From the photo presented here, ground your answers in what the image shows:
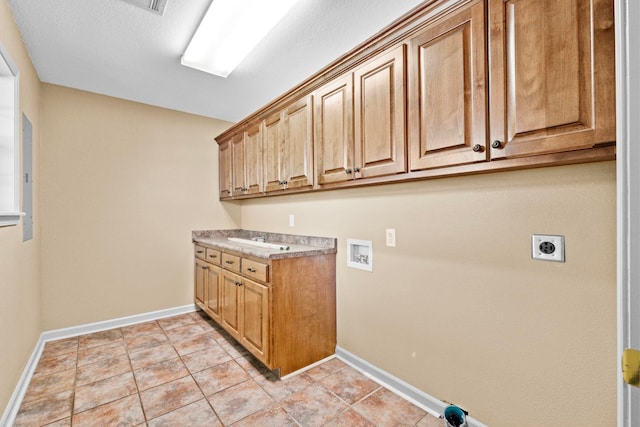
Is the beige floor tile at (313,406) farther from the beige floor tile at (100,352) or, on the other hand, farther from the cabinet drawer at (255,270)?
the beige floor tile at (100,352)

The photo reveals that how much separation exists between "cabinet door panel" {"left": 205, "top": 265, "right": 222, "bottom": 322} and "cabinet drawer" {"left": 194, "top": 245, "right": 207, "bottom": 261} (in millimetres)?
239

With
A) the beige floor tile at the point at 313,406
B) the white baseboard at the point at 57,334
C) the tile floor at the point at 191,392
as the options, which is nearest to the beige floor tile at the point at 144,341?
the tile floor at the point at 191,392

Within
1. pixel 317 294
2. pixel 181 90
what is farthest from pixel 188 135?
pixel 317 294

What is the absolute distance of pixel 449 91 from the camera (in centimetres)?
145

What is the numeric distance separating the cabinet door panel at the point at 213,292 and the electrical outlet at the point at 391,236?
5.64 feet

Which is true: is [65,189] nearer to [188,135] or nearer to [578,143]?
[188,135]

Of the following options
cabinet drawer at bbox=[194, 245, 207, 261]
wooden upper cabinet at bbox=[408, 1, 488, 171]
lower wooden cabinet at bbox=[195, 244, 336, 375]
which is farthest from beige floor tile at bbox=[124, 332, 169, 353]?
wooden upper cabinet at bbox=[408, 1, 488, 171]

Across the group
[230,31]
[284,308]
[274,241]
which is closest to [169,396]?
[284,308]

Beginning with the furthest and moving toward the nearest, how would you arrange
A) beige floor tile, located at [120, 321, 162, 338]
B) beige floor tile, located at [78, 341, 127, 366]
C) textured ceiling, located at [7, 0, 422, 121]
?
beige floor tile, located at [120, 321, 162, 338], beige floor tile, located at [78, 341, 127, 366], textured ceiling, located at [7, 0, 422, 121]

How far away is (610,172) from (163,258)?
12.4 ft

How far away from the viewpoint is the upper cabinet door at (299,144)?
7.64 ft

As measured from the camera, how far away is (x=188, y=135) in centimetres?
359

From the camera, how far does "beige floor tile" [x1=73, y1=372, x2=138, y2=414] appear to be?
1.86 meters

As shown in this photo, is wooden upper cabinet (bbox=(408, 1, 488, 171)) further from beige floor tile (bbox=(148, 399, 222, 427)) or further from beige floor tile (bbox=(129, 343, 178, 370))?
beige floor tile (bbox=(129, 343, 178, 370))
